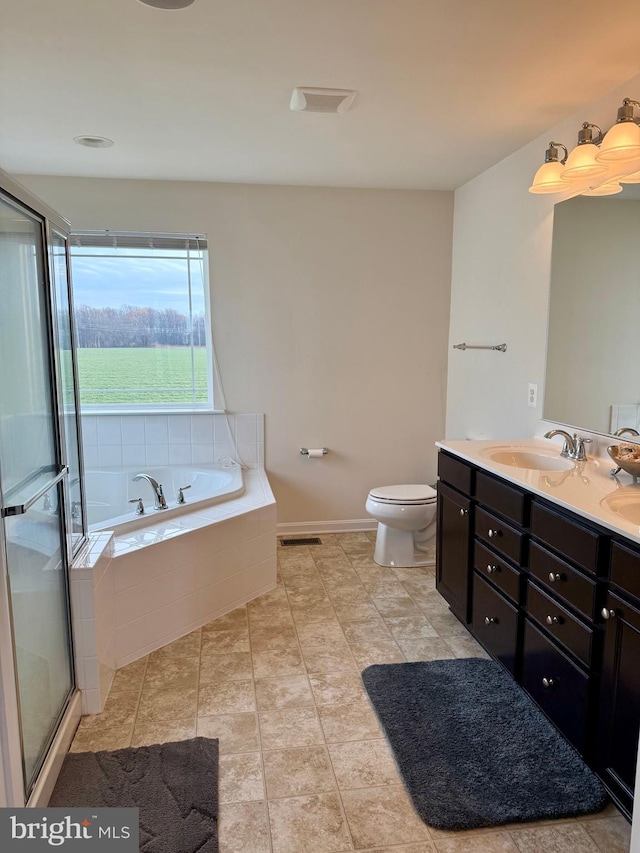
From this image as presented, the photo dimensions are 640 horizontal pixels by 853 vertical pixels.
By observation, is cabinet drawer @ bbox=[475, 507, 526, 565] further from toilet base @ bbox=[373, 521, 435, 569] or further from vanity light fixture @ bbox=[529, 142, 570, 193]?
vanity light fixture @ bbox=[529, 142, 570, 193]

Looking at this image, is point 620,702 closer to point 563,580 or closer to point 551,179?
point 563,580

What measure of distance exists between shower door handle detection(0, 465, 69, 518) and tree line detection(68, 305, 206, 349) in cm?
190

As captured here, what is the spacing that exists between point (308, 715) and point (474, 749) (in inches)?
23.6

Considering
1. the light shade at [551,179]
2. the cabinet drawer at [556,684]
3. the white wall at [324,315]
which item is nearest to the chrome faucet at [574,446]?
the cabinet drawer at [556,684]

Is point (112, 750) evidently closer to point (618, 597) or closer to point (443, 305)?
point (618, 597)

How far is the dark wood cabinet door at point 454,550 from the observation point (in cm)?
264

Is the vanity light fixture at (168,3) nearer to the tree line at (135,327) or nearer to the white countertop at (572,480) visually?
the white countertop at (572,480)

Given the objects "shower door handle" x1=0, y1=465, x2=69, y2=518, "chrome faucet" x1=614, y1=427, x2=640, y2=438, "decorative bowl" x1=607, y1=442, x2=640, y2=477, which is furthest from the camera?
"chrome faucet" x1=614, y1=427, x2=640, y2=438

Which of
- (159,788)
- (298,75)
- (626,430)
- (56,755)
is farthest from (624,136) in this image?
(56,755)

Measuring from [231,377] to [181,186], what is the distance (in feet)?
4.09

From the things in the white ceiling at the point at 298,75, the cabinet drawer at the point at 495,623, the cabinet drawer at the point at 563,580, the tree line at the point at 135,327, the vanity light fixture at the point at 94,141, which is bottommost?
the cabinet drawer at the point at 495,623

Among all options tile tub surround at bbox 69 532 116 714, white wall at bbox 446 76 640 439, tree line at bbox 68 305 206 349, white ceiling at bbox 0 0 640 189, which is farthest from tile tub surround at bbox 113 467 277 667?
white ceiling at bbox 0 0 640 189

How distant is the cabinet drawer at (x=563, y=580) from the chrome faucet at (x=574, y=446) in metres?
0.63

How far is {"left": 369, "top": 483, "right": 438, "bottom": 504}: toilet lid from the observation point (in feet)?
11.5
